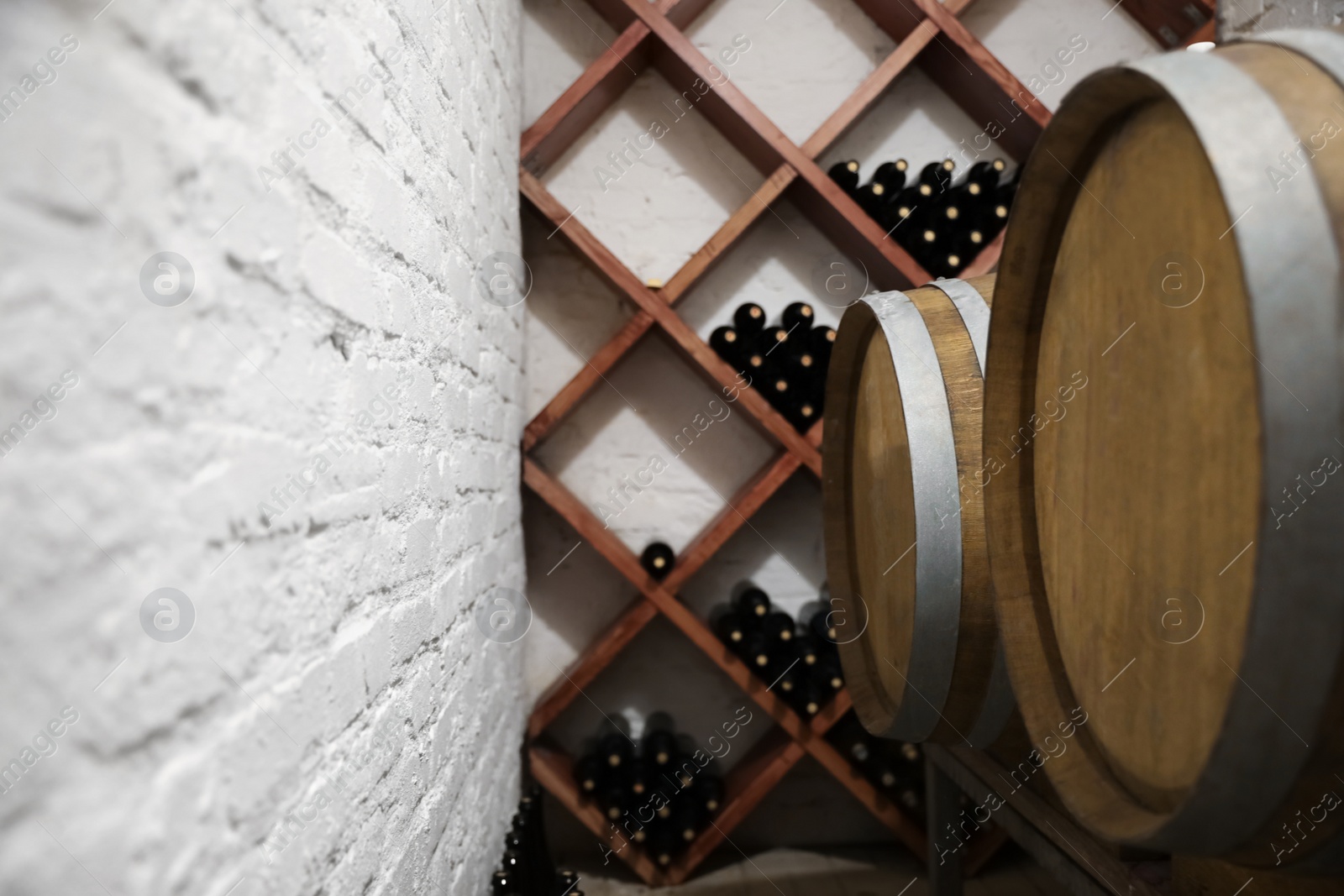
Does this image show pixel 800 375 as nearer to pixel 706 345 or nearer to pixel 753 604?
pixel 706 345

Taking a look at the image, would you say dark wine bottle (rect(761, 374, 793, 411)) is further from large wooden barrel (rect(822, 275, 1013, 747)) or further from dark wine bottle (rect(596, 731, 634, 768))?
dark wine bottle (rect(596, 731, 634, 768))

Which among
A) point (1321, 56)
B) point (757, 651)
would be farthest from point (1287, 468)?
point (757, 651)

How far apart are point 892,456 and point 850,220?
1.30 metres

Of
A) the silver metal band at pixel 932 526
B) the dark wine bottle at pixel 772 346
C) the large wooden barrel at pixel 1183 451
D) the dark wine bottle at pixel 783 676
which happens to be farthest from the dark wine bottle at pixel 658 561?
the large wooden barrel at pixel 1183 451

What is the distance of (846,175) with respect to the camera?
2395 millimetres

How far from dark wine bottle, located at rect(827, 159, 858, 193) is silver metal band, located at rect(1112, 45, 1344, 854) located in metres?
1.95

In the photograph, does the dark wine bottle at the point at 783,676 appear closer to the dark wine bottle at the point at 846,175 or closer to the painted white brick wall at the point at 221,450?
the painted white brick wall at the point at 221,450

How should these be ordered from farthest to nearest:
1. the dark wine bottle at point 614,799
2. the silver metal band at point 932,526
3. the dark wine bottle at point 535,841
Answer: the dark wine bottle at point 614,799 → the dark wine bottle at point 535,841 → the silver metal band at point 932,526

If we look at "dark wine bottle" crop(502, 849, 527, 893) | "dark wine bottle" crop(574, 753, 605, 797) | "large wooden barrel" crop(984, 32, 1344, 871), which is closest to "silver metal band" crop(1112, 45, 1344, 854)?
"large wooden barrel" crop(984, 32, 1344, 871)

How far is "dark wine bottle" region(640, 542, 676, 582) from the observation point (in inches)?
94.7

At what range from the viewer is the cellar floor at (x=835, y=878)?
7.65 ft

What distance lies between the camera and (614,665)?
262cm

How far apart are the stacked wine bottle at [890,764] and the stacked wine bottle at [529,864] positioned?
0.91 meters

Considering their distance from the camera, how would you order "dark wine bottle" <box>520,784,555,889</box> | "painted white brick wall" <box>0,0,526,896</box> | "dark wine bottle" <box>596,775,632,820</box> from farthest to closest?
"dark wine bottle" <box>596,775,632,820</box>, "dark wine bottle" <box>520,784,555,889</box>, "painted white brick wall" <box>0,0,526,896</box>
